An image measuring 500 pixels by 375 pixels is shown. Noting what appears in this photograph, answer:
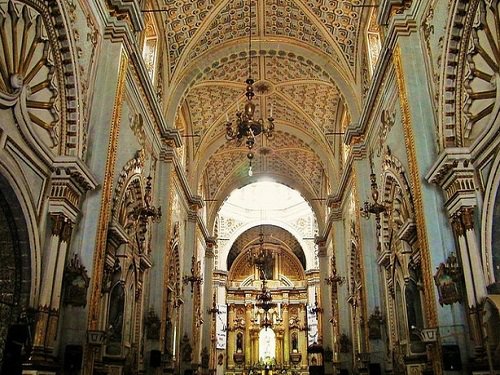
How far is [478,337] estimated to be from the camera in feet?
23.0

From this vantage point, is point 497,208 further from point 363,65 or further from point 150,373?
point 150,373

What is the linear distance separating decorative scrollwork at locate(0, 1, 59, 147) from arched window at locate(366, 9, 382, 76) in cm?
817

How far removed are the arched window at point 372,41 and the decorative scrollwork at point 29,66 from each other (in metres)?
8.17

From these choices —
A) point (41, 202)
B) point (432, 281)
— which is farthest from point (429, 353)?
point (41, 202)

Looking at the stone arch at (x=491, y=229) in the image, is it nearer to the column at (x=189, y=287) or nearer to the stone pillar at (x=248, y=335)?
the column at (x=189, y=287)

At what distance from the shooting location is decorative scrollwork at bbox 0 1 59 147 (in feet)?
21.9

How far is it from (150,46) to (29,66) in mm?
6575

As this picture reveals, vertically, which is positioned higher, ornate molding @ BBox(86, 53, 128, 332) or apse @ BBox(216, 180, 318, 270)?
apse @ BBox(216, 180, 318, 270)

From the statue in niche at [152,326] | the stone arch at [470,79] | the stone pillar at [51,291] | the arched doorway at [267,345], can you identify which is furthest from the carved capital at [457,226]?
the arched doorway at [267,345]

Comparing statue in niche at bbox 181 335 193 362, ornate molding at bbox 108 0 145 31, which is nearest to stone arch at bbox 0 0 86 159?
ornate molding at bbox 108 0 145 31

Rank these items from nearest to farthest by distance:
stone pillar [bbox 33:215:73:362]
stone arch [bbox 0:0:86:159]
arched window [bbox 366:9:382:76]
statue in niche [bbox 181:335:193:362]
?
stone arch [bbox 0:0:86:159]
stone pillar [bbox 33:215:73:362]
arched window [bbox 366:9:382:76]
statue in niche [bbox 181:335:193:362]

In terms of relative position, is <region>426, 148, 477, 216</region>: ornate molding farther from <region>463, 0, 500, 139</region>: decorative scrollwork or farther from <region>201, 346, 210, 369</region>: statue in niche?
<region>201, 346, 210, 369</region>: statue in niche

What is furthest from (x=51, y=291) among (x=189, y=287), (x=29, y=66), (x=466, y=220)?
(x=189, y=287)

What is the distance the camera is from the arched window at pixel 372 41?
1293 cm
